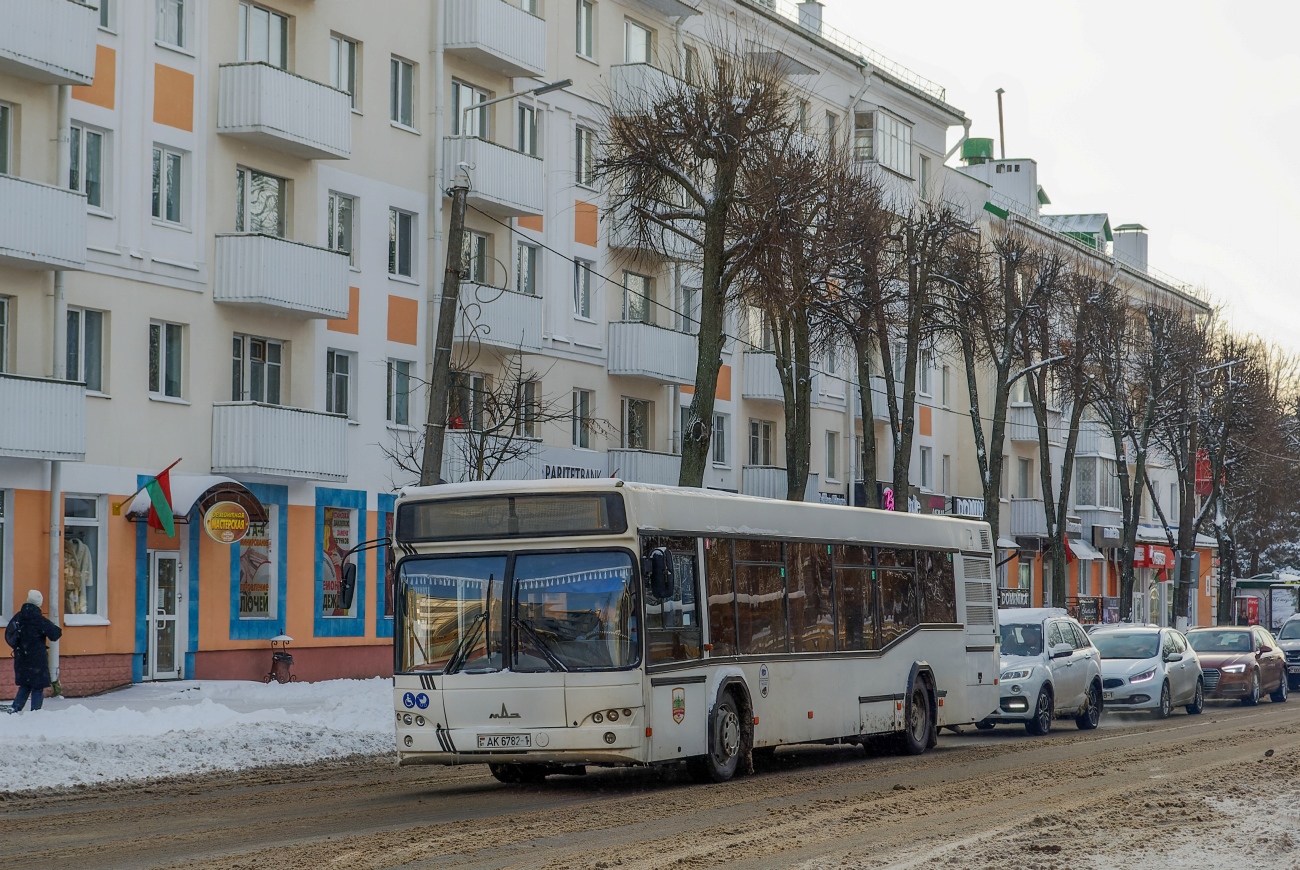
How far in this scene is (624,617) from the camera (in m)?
15.6

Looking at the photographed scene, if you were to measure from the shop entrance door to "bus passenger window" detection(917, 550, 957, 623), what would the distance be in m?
14.4

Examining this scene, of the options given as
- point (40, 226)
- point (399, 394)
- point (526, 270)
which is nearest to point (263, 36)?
point (40, 226)

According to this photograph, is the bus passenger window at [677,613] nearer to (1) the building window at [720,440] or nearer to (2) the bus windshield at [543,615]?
(2) the bus windshield at [543,615]

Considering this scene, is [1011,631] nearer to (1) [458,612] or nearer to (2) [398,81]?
(1) [458,612]

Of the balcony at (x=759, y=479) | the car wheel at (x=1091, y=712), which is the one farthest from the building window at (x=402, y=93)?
the car wheel at (x=1091, y=712)

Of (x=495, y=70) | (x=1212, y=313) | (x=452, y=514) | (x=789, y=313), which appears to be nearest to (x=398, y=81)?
(x=495, y=70)

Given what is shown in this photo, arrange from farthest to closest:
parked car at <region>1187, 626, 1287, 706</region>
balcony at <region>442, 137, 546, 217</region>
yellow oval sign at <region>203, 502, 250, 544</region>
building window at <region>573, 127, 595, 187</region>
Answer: building window at <region>573, 127, 595, 187</region>
balcony at <region>442, 137, 546, 217</region>
parked car at <region>1187, 626, 1287, 706</region>
yellow oval sign at <region>203, 502, 250, 544</region>

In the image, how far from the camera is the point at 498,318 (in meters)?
38.6

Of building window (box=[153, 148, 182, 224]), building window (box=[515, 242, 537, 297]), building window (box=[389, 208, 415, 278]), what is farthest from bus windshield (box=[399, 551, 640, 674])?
building window (box=[515, 242, 537, 297])

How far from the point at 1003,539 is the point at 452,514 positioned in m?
51.5

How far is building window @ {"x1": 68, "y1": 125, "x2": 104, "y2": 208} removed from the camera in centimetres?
2948

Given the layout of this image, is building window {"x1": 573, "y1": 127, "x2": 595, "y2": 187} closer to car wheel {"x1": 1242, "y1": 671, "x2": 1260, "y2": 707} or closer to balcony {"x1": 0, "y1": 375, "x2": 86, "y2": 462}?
balcony {"x1": 0, "y1": 375, "x2": 86, "y2": 462}

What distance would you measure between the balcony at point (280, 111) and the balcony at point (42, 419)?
19.8 ft

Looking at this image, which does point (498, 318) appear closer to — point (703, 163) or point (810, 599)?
point (703, 163)
